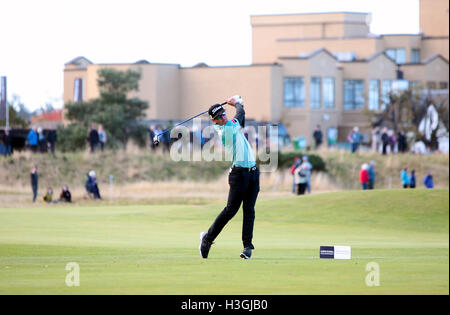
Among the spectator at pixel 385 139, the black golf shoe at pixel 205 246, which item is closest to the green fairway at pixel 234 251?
the black golf shoe at pixel 205 246

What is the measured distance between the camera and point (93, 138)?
56250mm

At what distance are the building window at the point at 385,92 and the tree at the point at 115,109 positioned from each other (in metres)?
20.8

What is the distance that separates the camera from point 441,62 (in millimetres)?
93750

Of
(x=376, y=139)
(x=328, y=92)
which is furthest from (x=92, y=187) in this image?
(x=328, y=92)

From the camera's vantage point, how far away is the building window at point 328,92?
89.0 m

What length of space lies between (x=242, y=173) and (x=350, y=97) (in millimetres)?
79485

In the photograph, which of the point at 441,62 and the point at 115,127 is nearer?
the point at 115,127

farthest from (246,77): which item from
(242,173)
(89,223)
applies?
(242,173)

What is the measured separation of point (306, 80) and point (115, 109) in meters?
22.7

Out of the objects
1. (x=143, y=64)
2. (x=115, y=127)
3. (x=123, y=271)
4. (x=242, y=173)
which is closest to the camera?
(x=123, y=271)

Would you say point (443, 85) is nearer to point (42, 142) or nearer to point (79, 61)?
point (79, 61)

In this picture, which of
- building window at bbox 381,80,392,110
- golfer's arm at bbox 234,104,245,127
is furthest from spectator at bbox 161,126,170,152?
golfer's arm at bbox 234,104,245,127

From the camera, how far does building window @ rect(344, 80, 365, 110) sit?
9081 centimetres

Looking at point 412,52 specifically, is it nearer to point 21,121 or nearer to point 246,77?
point 246,77
